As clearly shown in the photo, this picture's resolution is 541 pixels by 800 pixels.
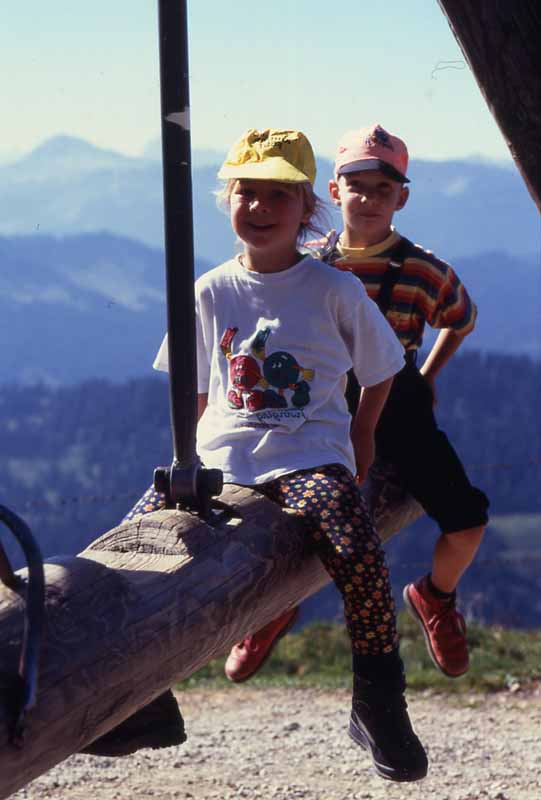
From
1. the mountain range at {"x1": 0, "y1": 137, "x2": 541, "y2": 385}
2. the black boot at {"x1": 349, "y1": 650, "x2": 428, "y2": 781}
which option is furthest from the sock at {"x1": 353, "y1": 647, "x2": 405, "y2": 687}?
the mountain range at {"x1": 0, "y1": 137, "x2": 541, "y2": 385}

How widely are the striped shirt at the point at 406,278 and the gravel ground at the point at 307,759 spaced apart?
227cm

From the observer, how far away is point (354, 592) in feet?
11.8

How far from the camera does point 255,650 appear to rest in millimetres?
4816

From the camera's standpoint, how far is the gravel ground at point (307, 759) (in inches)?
233

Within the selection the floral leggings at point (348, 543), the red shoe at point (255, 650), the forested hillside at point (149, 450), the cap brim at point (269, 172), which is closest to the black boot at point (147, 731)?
the floral leggings at point (348, 543)

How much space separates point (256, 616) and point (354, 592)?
0.31 metres

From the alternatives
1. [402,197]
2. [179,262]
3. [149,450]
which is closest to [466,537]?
[402,197]

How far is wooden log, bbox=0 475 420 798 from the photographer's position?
2.57 metres

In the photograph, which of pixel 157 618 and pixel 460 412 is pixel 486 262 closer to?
pixel 460 412

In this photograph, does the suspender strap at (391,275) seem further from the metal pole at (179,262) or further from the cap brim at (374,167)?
the metal pole at (179,262)

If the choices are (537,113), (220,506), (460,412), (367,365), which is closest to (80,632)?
(220,506)

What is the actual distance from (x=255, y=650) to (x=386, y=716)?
1.18 meters

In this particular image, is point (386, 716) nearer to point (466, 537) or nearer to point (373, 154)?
point (466, 537)

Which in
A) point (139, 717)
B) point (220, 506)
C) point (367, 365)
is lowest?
point (139, 717)
